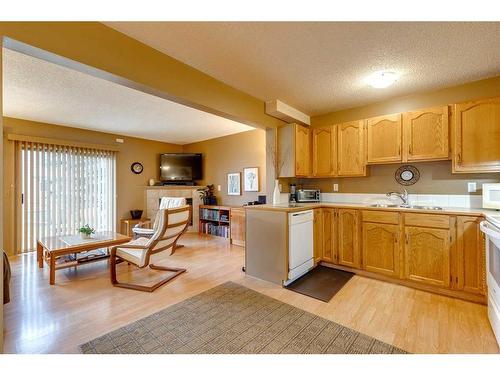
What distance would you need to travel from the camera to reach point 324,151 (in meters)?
3.54

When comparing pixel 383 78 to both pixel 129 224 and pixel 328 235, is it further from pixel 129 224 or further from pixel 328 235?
pixel 129 224

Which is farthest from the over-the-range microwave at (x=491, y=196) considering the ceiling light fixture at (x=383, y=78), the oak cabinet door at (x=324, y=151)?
the oak cabinet door at (x=324, y=151)

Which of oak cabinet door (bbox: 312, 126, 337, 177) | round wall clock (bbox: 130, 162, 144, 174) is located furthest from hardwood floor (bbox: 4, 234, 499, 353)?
round wall clock (bbox: 130, 162, 144, 174)

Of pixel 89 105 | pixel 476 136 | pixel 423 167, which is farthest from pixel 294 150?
pixel 89 105

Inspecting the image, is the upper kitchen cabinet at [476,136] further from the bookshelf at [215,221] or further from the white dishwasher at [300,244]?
the bookshelf at [215,221]

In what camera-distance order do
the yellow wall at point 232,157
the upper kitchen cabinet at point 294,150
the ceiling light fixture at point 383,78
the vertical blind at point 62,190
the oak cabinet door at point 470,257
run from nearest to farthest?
1. the oak cabinet door at point 470,257
2. the ceiling light fixture at point 383,78
3. the upper kitchen cabinet at point 294,150
4. the vertical blind at point 62,190
5. the yellow wall at point 232,157

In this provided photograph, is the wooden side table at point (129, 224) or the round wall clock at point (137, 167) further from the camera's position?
the round wall clock at point (137, 167)

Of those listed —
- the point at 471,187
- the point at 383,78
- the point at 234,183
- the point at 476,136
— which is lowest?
the point at 471,187

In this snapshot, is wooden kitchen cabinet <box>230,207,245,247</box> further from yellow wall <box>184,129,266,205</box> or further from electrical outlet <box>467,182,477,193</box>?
electrical outlet <box>467,182,477,193</box>

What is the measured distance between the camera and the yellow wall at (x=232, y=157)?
4.89m

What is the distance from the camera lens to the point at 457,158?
2.52 m

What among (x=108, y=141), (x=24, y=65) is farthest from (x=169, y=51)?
(x=108, y=141)

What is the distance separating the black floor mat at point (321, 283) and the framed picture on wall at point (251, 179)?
2.29 metres

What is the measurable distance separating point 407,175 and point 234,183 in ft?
11.2
